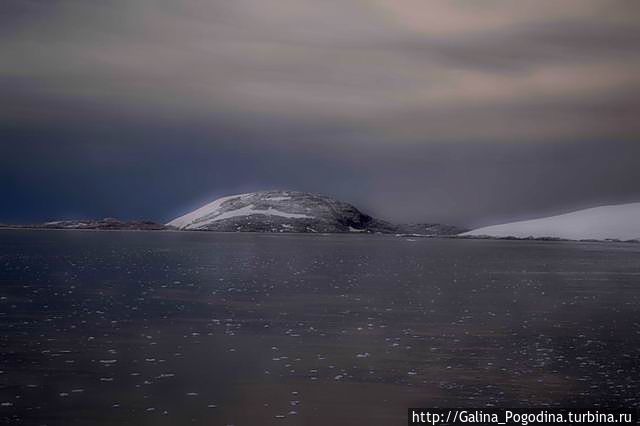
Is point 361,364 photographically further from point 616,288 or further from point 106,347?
point 616,288

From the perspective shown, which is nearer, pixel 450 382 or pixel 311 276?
pixel 450 382

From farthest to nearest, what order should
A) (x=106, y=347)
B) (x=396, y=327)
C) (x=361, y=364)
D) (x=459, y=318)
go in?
(x=459, y=318)
(x=396, y=327)
(x=106, y=347)
(x=361, y=364)

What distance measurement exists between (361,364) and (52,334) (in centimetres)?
1331

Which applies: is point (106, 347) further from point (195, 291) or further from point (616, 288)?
point (616, 288)

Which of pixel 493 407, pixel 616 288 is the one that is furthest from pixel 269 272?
pixel 493 407

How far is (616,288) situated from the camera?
188 ft

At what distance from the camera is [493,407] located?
19.0 meters

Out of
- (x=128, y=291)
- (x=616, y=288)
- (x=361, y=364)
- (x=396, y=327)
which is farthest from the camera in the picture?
(x=616, y=288)

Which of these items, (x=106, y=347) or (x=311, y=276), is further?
(x=311, y=276)

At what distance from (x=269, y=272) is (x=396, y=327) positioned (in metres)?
43.0

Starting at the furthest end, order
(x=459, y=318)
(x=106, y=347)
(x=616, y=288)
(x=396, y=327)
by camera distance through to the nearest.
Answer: (x=616, y=288), (x=459, y=318), (x=396, y=327), (x=106, y=347)

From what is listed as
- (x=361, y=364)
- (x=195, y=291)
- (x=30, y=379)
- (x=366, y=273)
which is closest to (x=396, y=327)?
(x=361, y=364)

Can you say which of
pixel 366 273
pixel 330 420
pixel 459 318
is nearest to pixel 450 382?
pixel 330 420

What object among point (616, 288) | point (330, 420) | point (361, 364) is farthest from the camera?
point (616, 288)
